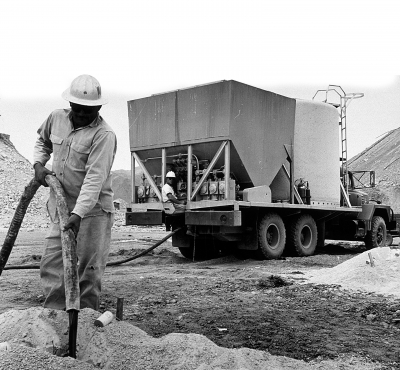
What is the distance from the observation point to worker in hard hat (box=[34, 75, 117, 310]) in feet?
14.6

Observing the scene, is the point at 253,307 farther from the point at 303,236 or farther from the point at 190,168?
the point at 303,236

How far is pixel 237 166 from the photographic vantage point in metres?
10.3

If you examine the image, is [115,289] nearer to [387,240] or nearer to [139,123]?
[139,123]

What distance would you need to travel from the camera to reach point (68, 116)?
183 inches

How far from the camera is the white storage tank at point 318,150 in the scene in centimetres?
1212

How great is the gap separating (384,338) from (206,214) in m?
5.36

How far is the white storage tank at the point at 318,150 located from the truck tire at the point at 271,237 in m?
1.27

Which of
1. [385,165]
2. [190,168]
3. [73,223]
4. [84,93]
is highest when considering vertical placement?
[385,165]

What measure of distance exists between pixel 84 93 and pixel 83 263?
4.67 feet

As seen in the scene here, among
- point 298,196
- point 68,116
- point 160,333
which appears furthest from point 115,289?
point 298,196

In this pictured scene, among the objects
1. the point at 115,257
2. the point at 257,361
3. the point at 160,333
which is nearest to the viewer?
the point at 257,361

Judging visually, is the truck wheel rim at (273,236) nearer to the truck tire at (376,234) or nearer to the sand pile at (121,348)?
the truck tire at (376,234)

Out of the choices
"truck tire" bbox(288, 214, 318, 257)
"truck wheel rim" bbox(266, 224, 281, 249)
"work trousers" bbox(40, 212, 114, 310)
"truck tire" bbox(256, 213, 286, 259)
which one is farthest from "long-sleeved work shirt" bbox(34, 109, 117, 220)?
Result: "truck tire" bbox(288, 214, 318, 257)

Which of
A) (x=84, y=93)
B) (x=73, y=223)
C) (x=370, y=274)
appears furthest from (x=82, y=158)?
(x=370, y=274)
